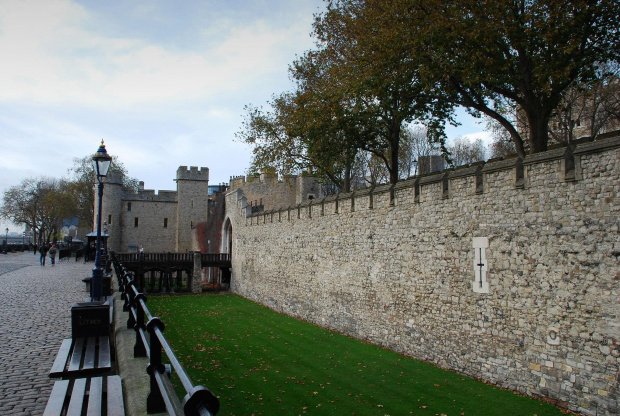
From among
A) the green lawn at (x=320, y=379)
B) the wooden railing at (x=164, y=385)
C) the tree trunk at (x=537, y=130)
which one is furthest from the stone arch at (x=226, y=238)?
the wooden railing at (x=164, y=385)

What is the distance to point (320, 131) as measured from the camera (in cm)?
1755

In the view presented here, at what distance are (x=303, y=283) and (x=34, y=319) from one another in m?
9.40

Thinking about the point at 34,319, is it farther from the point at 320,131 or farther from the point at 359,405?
the point at 320,131

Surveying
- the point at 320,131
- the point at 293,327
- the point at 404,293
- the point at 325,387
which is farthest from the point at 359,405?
the point at 320,131

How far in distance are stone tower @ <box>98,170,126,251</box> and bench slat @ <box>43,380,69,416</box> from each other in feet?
138

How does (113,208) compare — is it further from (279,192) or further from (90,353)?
(90,353)

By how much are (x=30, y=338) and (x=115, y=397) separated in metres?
Answer: 5.13

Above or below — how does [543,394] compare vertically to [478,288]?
below

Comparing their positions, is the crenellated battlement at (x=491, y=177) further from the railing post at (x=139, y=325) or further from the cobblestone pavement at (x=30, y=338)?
the cobblestone pavement at (x=30, y=338)

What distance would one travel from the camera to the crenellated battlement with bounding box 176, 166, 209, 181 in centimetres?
4353

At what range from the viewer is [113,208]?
1721 inches

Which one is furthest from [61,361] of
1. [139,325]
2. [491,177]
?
[491,177]

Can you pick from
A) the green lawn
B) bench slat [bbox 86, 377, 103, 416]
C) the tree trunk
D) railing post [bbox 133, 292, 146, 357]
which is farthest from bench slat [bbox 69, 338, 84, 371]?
the tree trunk

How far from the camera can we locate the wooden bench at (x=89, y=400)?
3.53m
